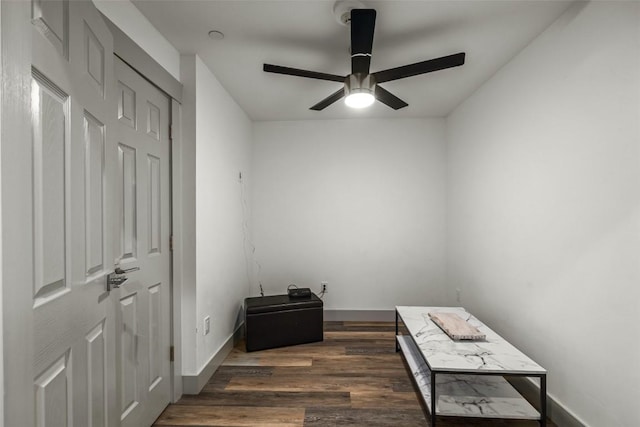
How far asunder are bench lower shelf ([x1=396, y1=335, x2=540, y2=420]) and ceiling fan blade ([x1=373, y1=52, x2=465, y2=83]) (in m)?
1.96

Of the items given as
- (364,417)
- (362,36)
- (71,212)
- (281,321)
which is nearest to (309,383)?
(364,417)

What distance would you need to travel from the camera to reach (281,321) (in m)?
3.11

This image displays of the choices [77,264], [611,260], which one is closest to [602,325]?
[611,260]

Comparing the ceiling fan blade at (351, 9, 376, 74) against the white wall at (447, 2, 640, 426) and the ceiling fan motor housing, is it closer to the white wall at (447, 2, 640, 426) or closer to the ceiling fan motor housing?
the ceiling fan motor housing

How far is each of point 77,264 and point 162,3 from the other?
1.46 metres

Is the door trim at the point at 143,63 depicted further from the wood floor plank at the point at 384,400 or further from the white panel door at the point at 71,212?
the wood floor plank at the point at 384,400

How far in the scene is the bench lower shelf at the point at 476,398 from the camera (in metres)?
1.79

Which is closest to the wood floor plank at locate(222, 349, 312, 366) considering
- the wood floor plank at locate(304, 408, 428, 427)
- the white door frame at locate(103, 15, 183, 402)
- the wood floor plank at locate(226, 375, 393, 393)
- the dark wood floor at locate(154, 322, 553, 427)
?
the dark wood floor at locate(154, 322, 553, 427)

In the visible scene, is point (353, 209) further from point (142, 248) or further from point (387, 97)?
point (142, 248)

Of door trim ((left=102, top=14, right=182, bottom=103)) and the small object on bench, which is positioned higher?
door trim ((left=102, top=14, right=182, bottom=103))

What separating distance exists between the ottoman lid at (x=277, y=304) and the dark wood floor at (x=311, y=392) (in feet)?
1.24

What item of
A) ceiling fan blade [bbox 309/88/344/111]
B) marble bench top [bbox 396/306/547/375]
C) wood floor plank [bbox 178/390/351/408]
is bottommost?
wood floor plank [bbox 178/390/351/408]

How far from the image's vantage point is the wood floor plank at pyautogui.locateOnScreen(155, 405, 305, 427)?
1.97 meters

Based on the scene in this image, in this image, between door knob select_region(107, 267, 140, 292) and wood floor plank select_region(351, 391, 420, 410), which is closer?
door knob select_region(107, 267, 140, 292)
